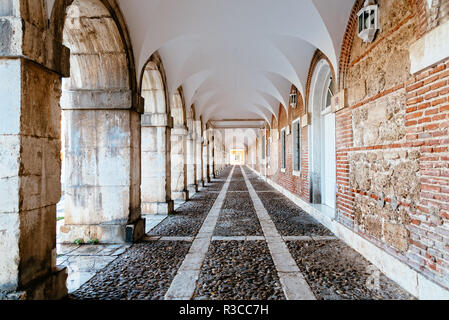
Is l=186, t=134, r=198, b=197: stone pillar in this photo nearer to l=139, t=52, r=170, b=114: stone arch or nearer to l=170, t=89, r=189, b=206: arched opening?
l=170, t=89, r=189, b=206: arched opening

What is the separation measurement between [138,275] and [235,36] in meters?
5.04

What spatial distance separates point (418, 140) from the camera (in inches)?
104

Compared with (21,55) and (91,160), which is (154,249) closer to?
(91,160)

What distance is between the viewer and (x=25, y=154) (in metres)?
2.08

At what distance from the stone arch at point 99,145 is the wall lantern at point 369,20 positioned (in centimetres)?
343

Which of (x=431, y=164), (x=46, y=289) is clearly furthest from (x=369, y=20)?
(x=46, y=289)

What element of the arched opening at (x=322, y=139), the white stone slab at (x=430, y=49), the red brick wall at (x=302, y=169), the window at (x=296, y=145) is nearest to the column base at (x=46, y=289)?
the white stone slab at (x=430, y=49)

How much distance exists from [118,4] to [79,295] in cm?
383

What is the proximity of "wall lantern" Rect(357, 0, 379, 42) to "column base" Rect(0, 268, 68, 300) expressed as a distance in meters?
4.42

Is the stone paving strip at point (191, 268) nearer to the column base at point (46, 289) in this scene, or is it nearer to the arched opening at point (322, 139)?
the column base at point (46, 289)

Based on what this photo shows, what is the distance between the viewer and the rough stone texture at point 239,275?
2557 mm

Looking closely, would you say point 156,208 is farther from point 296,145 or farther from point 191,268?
point 296,145

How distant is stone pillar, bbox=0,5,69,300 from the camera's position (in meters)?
2.02

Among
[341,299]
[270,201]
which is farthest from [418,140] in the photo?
[270,201]
